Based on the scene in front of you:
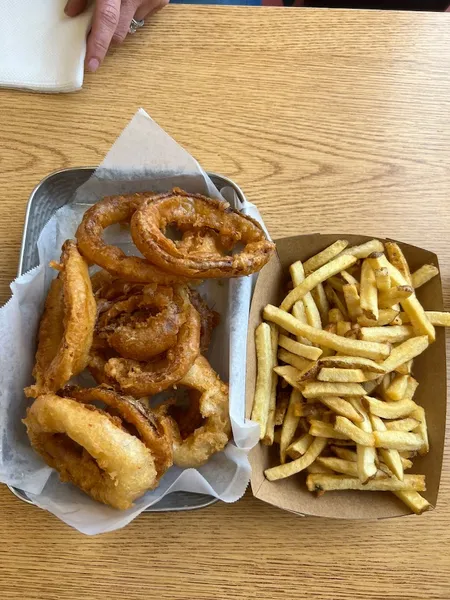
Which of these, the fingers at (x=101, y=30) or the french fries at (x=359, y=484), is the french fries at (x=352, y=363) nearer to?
the french fries at (x=359, y=484)

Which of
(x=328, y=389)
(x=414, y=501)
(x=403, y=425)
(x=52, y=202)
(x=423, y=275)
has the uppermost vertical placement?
(x=52, y=202)

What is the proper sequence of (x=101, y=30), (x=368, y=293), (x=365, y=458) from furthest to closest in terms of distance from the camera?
(x=101, y=30) → (x=368, y=293) → (x=365, y=458)

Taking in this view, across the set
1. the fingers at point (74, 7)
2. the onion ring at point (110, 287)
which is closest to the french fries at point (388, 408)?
the onion ring at point (110, 287)

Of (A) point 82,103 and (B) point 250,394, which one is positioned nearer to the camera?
(B) point 250,394

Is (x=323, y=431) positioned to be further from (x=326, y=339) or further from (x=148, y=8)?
(x=148, y=8)

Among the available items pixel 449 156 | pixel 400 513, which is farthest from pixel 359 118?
pixel 400 513

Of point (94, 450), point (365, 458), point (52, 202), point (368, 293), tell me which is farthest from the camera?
point (52, 202)

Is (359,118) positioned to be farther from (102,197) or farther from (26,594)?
(26,594)

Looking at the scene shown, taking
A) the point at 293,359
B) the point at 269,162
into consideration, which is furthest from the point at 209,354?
the point at 269,162
